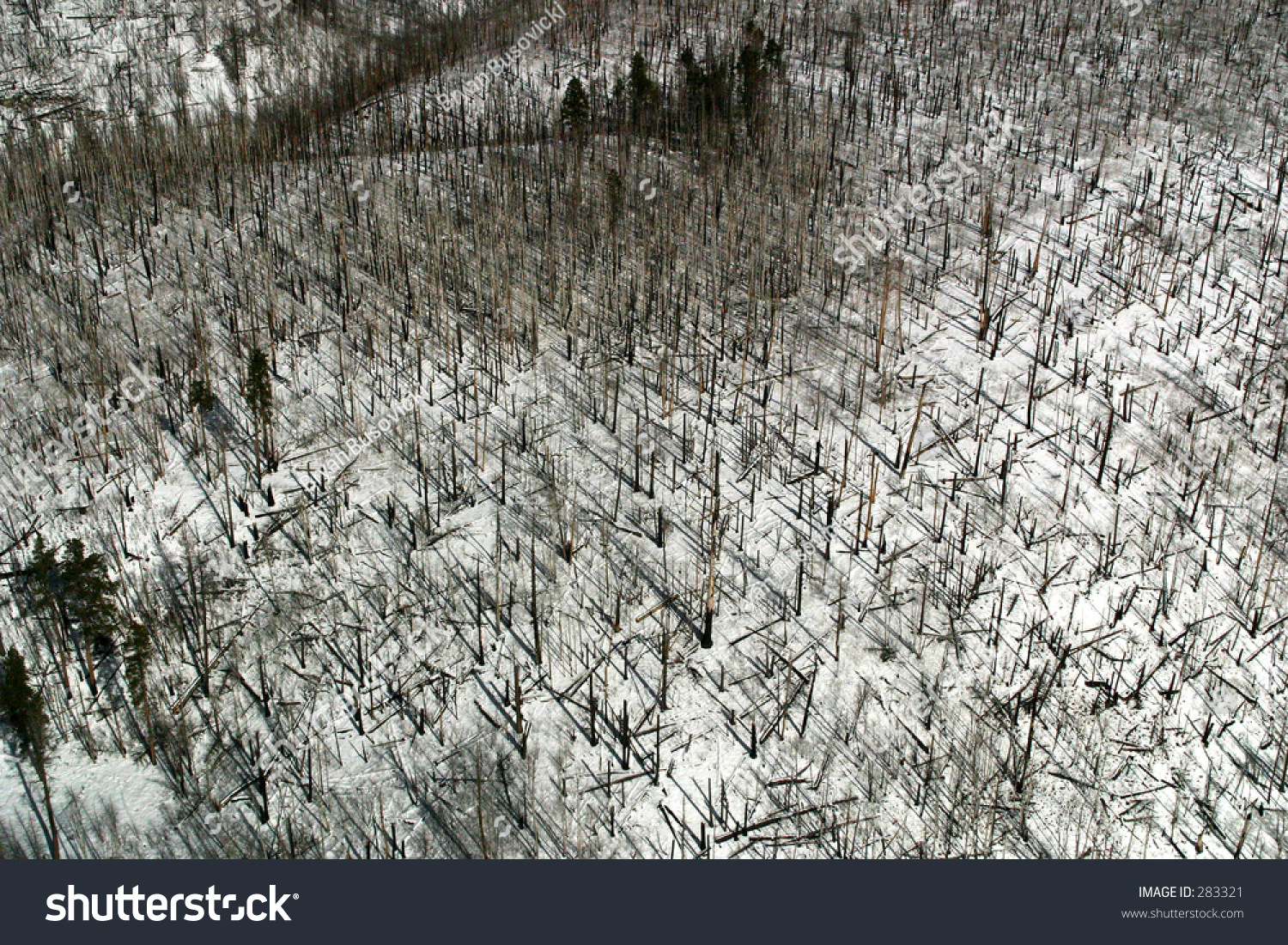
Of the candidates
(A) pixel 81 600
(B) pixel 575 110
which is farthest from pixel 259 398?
(B) pixel 575 110

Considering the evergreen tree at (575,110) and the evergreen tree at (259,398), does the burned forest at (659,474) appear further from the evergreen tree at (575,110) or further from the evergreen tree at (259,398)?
the evergreen tree at (575,110)

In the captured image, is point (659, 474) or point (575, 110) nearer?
point (659, 474)

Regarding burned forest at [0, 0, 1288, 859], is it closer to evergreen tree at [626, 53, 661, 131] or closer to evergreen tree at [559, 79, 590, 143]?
evergreen tree at [626, 53, 661, 131]

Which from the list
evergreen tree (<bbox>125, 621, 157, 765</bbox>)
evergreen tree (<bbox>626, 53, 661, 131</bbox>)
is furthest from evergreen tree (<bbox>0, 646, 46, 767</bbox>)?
evergreen tree (<bbox>626, 53, 661, 131</bbox>)

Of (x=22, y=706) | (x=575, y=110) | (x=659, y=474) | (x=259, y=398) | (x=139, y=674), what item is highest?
(x=575, y=110)

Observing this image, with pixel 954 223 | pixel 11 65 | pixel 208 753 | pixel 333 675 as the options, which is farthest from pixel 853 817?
pixel 11 65

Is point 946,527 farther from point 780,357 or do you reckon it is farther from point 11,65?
point 11,65

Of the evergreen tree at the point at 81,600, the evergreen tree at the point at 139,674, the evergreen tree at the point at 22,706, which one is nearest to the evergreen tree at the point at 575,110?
the evergreen tree at the point at 81,600

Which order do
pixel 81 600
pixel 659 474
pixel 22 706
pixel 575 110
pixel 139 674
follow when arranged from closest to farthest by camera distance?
pixel 22 706
pixel 139 674
pixel 81 600
pixel 659 474
pixel 575 110

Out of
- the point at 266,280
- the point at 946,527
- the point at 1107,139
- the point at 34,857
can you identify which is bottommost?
the point at 34,857

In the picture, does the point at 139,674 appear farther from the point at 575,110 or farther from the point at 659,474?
the point at 575,110

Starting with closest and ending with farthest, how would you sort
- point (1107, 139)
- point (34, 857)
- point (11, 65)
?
1. point (34, 857)
2. point (1107, 139)
3. point (11, 65)
